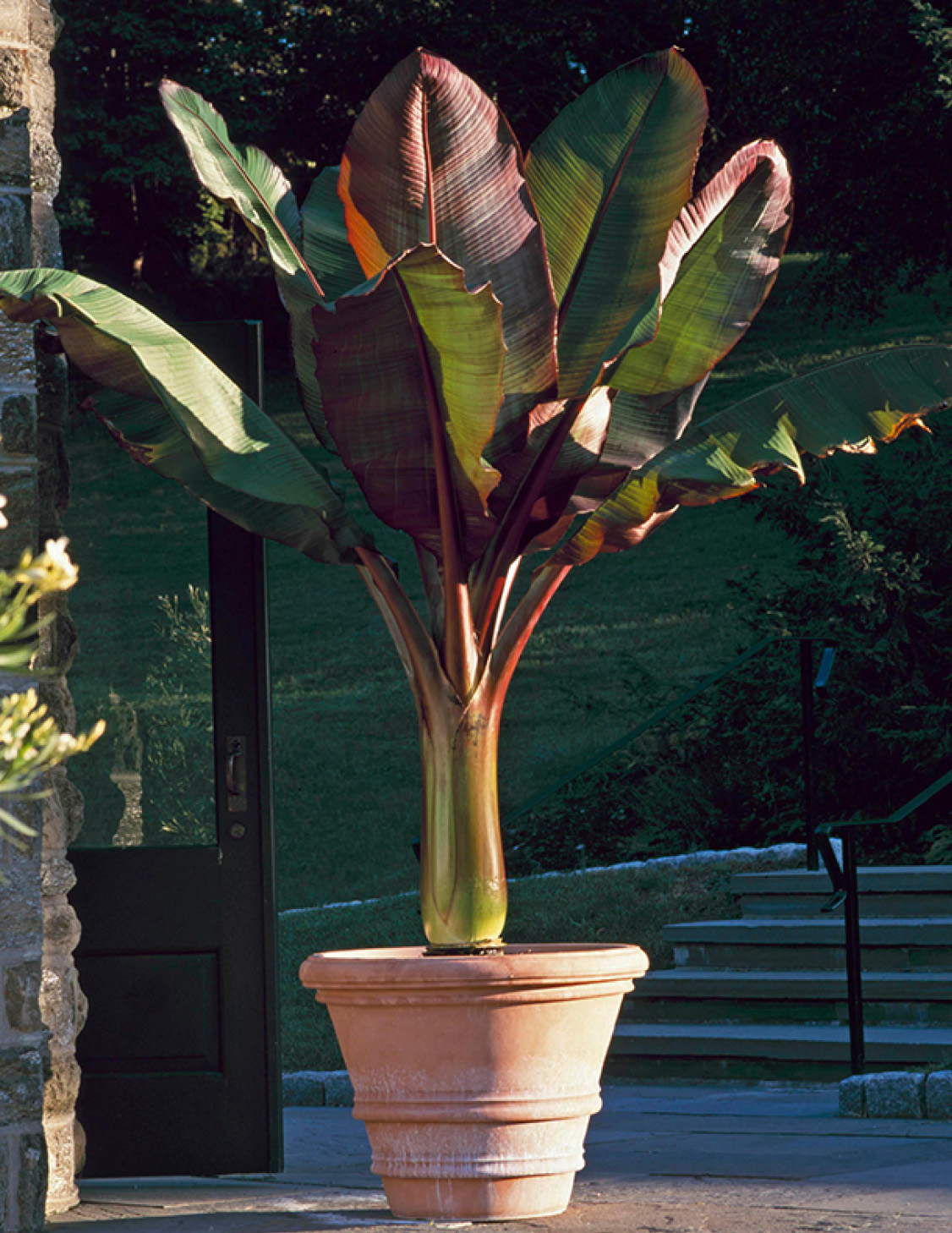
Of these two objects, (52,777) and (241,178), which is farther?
(241,178)

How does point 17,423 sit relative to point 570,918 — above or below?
above

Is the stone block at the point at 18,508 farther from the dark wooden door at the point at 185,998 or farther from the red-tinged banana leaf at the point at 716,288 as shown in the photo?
the red-tinged banana leaf at the point at 716,288

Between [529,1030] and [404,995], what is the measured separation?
0.35 metres

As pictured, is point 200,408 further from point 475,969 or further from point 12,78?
point 475,969

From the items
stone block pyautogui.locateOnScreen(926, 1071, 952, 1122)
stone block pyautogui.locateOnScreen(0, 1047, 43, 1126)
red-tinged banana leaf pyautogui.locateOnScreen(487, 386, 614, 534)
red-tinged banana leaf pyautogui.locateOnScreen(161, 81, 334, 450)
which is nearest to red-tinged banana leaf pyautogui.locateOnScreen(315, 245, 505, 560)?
red-tinged banana leaf pyautogui.locateOnScreen(487, 386, 614, 534)

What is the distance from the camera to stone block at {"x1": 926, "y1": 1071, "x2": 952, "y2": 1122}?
6227 millimetres

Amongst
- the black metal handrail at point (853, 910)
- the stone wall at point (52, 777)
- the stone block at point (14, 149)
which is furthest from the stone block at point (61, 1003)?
the black metal handrail at point (853, 910)

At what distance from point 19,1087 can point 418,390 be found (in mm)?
2231

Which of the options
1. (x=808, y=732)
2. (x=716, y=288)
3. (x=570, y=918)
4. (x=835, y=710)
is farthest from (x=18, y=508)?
(x=835, y=710)

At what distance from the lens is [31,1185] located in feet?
15.8

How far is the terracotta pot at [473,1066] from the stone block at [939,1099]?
199cm

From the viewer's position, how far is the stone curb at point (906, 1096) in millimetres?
6238

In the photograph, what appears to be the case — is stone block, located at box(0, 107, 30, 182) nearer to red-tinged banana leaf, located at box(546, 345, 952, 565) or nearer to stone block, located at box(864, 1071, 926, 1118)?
red-tinged banana leaf, located at box(546, 345, 952, 565)

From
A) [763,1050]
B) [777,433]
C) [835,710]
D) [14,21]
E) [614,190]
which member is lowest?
[763,1050]
